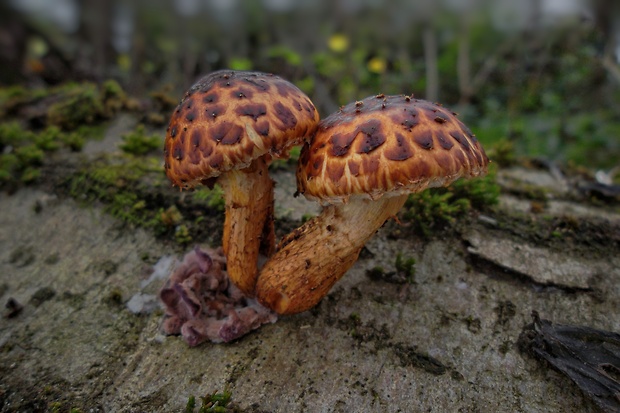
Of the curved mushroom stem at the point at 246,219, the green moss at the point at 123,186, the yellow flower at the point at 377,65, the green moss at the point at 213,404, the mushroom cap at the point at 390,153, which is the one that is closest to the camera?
the mushroom cap at the point at 390,153

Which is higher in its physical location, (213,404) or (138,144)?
(138,144)

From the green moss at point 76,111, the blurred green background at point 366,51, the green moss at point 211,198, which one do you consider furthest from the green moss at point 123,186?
the blurred green background at point 366,51

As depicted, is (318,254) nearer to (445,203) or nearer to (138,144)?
(445,203)

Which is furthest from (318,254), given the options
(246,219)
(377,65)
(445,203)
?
(377,65)

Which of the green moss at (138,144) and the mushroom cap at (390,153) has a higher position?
the mushroom cap at (390,153)

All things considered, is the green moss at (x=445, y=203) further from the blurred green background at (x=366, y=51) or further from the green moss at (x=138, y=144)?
the blurred green background at (x=366, y=51)

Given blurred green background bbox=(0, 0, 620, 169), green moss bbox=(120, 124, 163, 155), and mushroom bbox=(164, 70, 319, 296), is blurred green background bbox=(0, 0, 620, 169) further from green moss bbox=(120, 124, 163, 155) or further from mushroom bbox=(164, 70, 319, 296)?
mushroom bbox=(164, 70, 319, 296)
